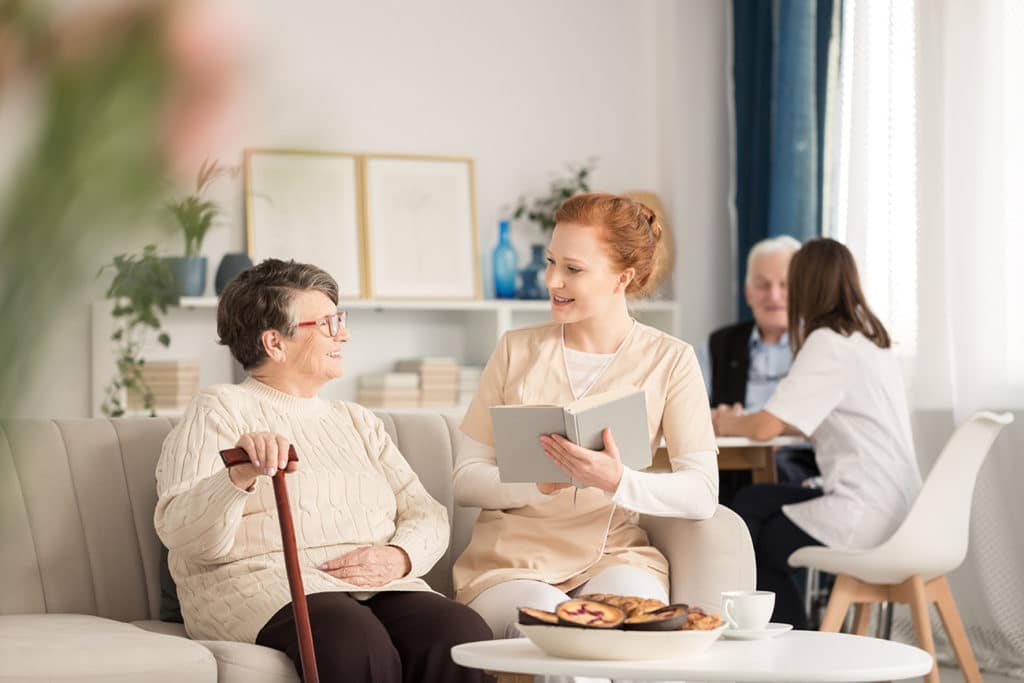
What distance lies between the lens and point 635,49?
5922 mm

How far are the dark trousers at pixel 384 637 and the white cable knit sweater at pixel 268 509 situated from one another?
2.2 inches

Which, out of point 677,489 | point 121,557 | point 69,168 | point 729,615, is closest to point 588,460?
point 677,489

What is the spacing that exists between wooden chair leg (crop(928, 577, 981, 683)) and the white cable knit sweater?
1.52 m

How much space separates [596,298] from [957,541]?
1.35 m

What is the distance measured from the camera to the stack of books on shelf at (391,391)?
521 centimetres

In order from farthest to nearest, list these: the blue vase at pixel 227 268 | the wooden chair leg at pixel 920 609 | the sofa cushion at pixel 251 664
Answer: the blue vase at pixel 227 268, the wooden chair leg at pixel 920 609, the sofa cushion at pixel 251 664

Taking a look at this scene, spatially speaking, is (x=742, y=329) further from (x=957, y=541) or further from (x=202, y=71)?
(x=202, y=71)

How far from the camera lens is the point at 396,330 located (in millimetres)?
5535

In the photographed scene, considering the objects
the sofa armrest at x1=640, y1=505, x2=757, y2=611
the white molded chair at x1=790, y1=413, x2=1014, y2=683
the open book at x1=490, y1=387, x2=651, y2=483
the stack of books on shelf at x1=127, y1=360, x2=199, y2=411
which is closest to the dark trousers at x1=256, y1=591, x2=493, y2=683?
the open book at x1=490, y1=387, x2=651, y2=483

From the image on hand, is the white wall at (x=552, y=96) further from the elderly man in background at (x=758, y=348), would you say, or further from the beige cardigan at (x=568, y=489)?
the beige cardigan at (x=568, y=489)

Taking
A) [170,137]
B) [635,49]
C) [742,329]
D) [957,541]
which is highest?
[635,49]

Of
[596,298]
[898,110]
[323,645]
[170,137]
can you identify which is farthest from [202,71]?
[898,110]

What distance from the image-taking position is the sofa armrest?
7.73ft

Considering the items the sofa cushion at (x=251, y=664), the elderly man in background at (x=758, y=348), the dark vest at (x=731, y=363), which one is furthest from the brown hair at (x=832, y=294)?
the sofa cushion at (x=251, y=664)
